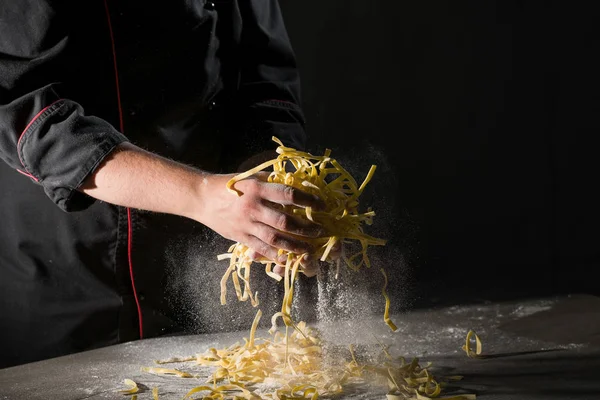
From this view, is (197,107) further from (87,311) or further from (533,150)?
(533,150)

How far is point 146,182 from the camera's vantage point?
5.36 ft

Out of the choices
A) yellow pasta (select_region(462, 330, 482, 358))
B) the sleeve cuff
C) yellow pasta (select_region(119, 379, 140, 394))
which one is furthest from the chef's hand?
yellow pasta (select_region(462, 330, 482, 358))

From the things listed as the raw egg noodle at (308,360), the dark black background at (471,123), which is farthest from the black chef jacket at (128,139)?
the dark black background at (471,123)

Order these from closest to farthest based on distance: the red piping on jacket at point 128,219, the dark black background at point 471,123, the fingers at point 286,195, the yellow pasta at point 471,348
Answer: the fingers at point 286,195, the yellow pasta at point 471,348, the red piping on jacket at point 128,219, the dark black background at point 471,123

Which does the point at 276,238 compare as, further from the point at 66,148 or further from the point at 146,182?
the point at 66,148

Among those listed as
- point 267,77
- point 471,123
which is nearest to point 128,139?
point 267,77

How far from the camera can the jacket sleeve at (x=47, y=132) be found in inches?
66.1

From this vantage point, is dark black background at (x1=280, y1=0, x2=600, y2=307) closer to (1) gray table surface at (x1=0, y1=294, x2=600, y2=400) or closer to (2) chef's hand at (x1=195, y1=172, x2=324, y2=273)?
(1) gray table surface at (x1=0, y1=294, x2=600, y2=400)

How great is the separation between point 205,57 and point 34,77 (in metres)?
0.55

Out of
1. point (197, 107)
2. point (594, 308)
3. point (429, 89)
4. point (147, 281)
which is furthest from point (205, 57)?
point (429, 89)

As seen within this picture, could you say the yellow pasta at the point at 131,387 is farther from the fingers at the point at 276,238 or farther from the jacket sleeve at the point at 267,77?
the jacket sleeve at the point at 267,77

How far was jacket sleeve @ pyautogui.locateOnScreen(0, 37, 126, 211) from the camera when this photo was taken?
1680mm

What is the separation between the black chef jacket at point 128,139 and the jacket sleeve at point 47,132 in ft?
0.32

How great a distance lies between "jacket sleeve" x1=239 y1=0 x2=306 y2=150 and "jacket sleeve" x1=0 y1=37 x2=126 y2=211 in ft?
2.09
